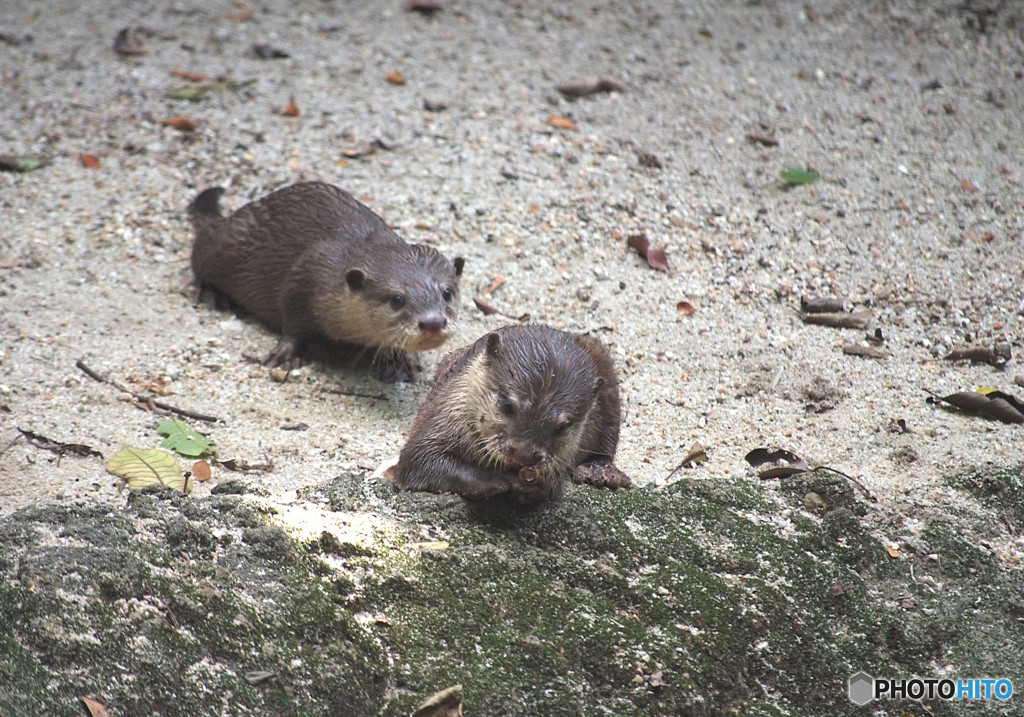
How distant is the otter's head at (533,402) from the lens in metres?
3.32

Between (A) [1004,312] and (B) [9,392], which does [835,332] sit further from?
(B) [9,392]

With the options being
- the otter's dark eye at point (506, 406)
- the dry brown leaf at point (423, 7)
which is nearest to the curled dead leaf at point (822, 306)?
the otter's dark eye at point (506, 406)

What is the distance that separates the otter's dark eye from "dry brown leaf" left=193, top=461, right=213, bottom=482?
1.32m

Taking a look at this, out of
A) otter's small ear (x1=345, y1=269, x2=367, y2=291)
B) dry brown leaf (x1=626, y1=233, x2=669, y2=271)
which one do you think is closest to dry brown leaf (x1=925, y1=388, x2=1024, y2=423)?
dry brown leaf (x1=626, y1=233, x2=669, y2=271)

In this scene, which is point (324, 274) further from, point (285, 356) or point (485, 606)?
point (485, 606)

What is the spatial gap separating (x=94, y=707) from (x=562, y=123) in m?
5.56

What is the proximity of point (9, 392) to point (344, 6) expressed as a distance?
5144mm

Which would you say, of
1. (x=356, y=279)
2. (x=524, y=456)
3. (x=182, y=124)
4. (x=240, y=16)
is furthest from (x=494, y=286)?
(x=240, y=16)

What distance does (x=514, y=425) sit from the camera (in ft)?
11.0

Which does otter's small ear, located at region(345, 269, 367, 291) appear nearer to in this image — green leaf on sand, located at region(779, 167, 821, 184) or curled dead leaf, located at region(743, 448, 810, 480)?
curled dead leaf, located at region(743, 448, 810, 480)

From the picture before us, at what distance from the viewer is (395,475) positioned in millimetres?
3672

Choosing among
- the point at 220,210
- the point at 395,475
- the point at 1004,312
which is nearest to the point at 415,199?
the point at 220,210

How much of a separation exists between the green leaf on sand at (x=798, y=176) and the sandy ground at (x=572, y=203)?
2.4 inches

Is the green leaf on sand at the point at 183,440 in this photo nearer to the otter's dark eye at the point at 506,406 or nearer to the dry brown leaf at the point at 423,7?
the otter's dark eye at the point at 506,406
